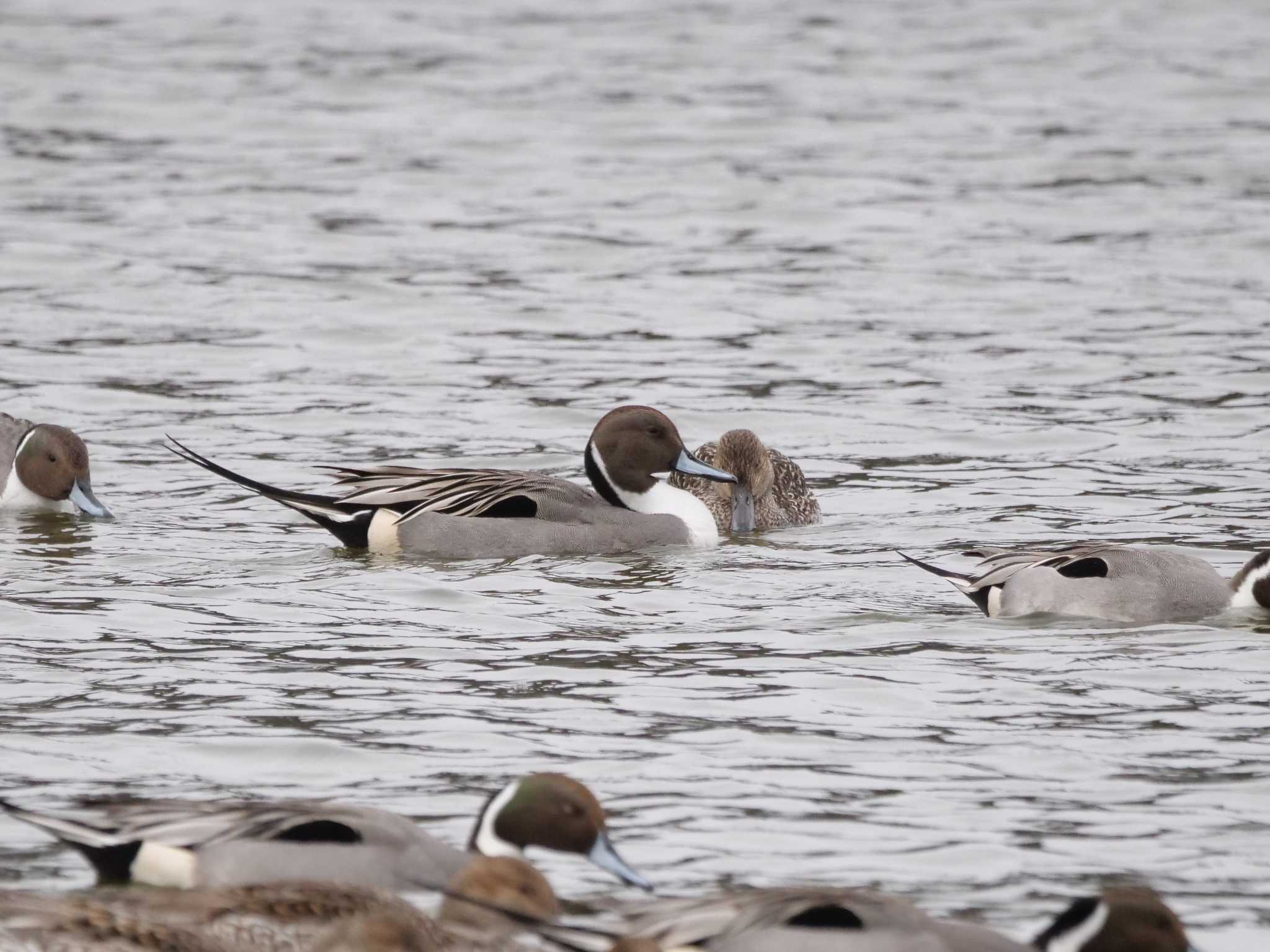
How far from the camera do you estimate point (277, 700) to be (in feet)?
27.1

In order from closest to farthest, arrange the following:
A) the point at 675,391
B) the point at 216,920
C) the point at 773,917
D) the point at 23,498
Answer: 1. the point at 773,917
2. the point at 216,920
3. the point at 23,498
4. the point at 675,391

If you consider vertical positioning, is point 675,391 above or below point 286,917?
above

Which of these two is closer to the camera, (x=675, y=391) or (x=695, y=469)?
(x=695, y=469)

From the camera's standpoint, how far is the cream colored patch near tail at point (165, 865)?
20.1 ft

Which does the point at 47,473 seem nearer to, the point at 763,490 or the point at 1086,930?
the point at 763,490

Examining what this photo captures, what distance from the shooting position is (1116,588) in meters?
9.66

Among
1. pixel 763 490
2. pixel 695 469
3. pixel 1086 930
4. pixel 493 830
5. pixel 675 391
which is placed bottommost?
pixel 1086 930

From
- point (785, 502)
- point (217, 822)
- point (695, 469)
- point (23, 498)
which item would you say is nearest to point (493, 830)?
point (217, 822)

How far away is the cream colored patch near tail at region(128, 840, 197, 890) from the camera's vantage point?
241 inches

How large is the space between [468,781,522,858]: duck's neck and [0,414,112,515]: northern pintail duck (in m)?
5.97

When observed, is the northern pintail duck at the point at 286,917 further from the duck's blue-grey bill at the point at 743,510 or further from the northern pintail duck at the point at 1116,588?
the duck's blue-grey bill at the point at 743,510

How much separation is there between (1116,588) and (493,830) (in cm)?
410

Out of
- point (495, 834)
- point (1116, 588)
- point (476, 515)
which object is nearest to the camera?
point (495, 834)

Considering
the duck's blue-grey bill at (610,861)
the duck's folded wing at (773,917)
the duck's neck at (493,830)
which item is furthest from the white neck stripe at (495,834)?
the duck's folded wing at (773,917)
